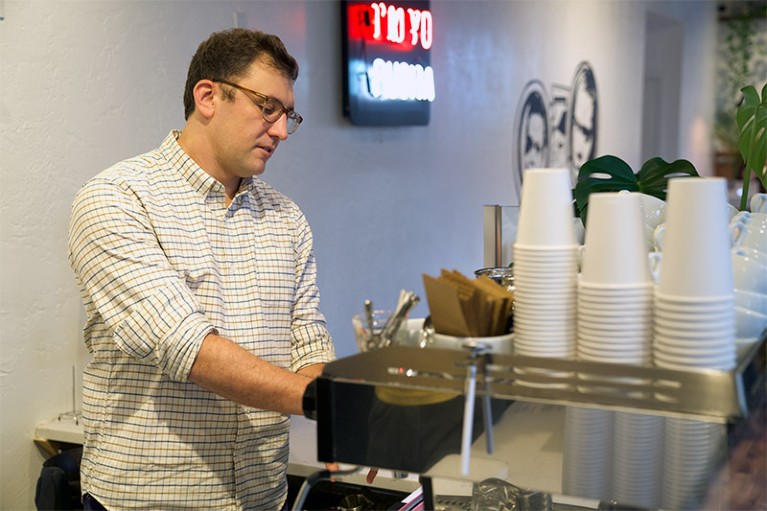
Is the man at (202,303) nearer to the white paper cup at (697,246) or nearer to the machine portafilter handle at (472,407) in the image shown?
the machine portafilter handle at (472,407)

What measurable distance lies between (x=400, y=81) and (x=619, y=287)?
330 centimetres

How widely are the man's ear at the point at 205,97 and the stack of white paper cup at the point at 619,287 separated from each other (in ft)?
4.07

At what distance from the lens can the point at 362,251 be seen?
4270mm

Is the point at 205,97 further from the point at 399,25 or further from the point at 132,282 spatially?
the point at 399,25

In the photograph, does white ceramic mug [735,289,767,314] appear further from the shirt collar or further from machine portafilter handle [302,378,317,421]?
the shirt collar

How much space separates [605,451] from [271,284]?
1.13 metres

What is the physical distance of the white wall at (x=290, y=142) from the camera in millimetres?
2580

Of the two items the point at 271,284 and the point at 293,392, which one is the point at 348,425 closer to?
the point at 293,392

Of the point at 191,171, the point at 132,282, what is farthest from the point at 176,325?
the point at 191,171

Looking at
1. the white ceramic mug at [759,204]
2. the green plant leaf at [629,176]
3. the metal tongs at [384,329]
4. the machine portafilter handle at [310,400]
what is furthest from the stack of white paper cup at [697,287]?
the green plant leaf at [629,176]

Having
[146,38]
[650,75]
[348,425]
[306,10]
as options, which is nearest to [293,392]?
[348,425]

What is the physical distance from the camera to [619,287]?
3.69 feet

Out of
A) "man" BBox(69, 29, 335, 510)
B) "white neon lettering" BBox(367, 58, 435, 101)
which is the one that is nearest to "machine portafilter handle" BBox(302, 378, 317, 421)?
"man" BBox(69, 29, 335, 510)

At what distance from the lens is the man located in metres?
1.75
